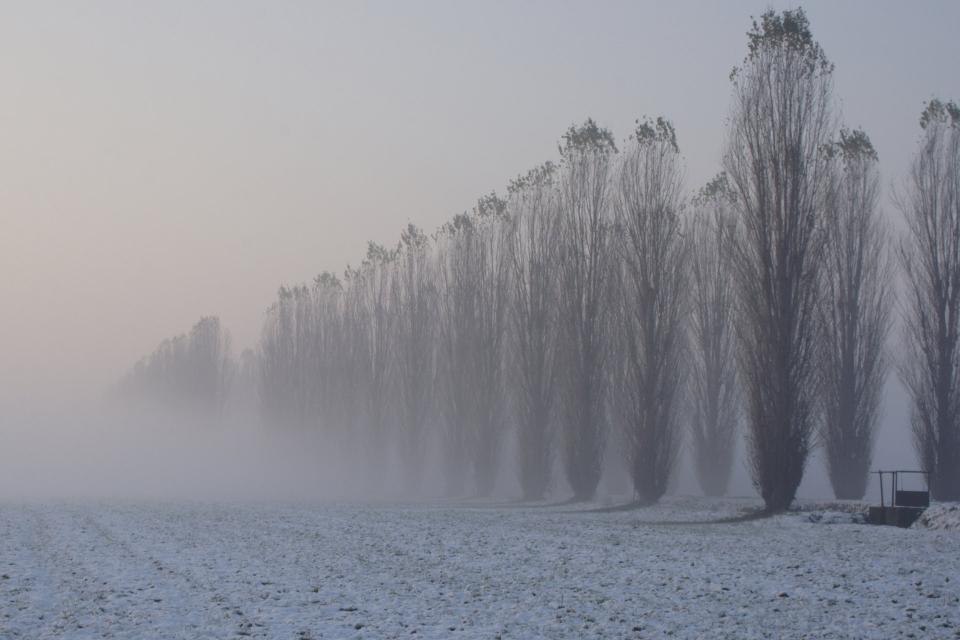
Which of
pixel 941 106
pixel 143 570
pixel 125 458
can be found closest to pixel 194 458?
pixel 125 458

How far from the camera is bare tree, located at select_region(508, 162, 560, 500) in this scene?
114ft

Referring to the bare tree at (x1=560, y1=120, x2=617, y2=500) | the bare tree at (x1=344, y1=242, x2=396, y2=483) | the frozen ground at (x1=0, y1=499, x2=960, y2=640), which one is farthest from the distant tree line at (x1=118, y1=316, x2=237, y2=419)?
the frozen ground at (x1=0, y1=499, x2=960, y2=640)

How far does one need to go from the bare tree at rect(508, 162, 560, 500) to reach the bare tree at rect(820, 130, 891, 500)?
9083mm

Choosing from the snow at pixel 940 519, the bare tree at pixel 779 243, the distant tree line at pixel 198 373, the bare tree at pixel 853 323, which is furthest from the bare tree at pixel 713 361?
the distant tree line at pixel 198 373

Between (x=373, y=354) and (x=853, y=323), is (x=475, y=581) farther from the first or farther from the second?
(x=373, y=354)

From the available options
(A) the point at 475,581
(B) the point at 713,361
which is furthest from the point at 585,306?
(A) the point at 475,581

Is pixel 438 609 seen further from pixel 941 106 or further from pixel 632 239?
pixel 941 106

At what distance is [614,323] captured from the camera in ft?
103

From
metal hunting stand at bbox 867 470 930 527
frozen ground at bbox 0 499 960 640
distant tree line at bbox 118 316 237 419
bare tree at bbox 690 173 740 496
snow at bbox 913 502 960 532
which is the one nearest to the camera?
frozen ground at bbox 0 499 960 640

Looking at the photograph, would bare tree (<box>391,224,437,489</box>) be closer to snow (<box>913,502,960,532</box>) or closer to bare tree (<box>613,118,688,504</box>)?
bare tree (<box>613,118,688,504</box>)

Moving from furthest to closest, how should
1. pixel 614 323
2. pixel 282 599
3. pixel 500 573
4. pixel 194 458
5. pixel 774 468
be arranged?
pixel 194 458
pixel 614 323
pixel 774 468
pixel 500 573
pixel 282 599

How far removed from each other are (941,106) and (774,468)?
47.3 ft

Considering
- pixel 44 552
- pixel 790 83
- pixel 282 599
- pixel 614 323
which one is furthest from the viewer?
pixel 614 323

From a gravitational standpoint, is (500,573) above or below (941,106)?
below
